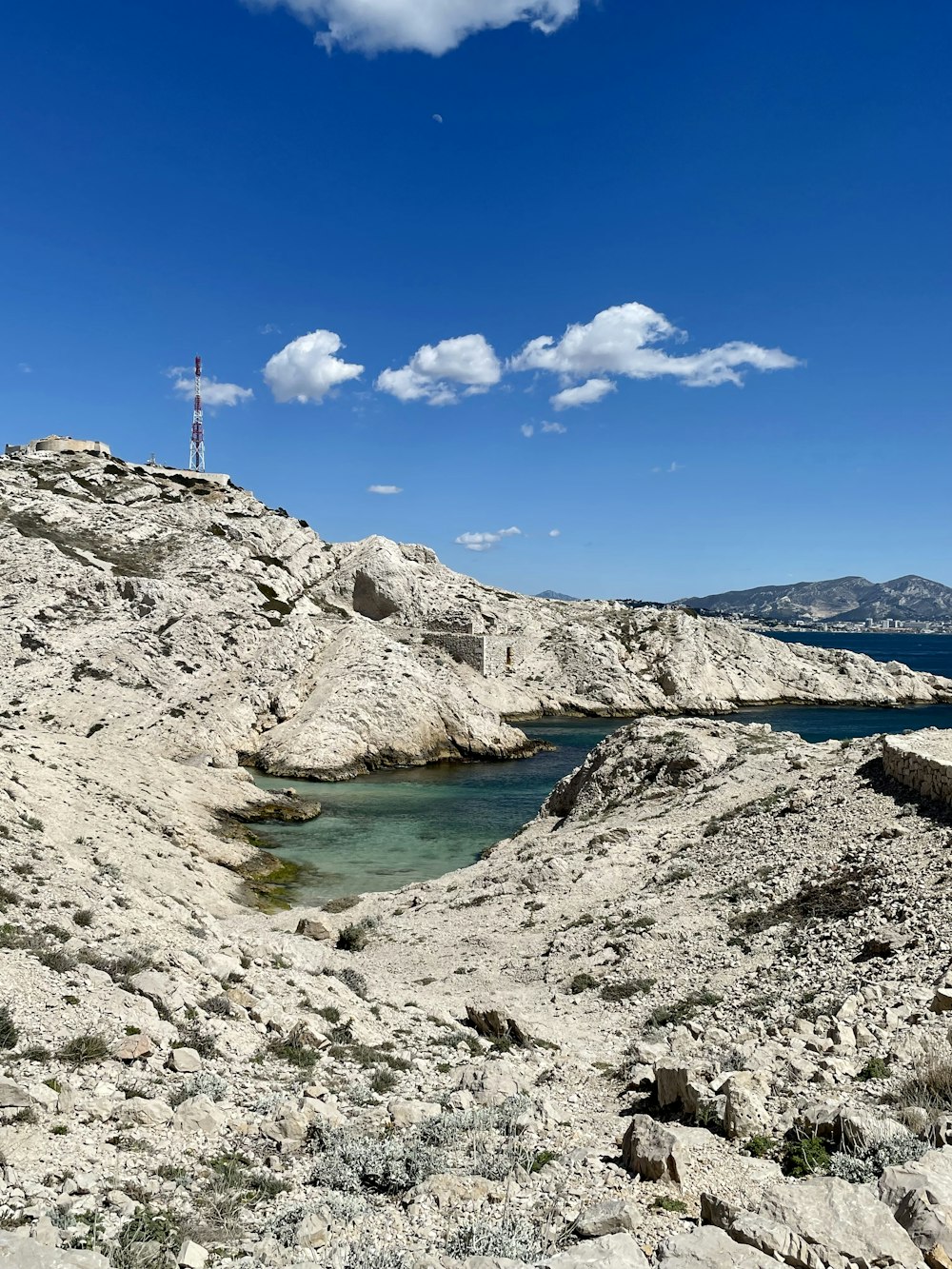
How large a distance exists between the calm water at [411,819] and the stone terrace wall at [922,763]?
17869 mm

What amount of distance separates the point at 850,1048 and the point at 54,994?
34.7 feet

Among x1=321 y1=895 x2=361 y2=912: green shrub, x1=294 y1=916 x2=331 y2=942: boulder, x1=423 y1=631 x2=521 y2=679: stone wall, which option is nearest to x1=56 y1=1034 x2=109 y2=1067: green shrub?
x1=294 y1=916 x2=331 y2=942: boulder

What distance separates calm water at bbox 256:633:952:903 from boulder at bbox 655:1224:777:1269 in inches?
926

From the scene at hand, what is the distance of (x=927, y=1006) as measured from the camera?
10195 mm

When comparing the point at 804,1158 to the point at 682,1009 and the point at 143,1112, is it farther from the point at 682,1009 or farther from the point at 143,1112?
the point at 682,1009

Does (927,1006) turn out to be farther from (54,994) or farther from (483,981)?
(54,994)

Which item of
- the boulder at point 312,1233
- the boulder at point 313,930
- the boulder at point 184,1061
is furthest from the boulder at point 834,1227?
the boulder at point 313,930

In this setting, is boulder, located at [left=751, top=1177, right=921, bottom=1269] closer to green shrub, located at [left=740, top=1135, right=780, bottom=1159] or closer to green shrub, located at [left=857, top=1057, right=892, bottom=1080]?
green shrub, located at [left=740, top=1135, right=780, bottom=1159]

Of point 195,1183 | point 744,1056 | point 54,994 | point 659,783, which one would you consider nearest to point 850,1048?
point 744,1056

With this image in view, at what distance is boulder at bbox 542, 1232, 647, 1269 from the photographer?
5.46 m

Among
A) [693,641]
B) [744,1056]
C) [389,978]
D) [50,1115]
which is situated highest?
[693,641]

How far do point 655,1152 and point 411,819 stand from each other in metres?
34.2

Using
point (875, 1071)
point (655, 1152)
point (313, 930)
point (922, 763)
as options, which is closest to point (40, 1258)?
point (655, 1152)

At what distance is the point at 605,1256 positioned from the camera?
5594 millimetres
